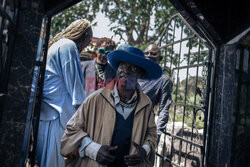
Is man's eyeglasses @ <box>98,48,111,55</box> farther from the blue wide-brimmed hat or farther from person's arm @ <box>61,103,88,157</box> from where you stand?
person's arm @ <box>61,103,88,157</box>

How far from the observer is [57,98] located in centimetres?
273

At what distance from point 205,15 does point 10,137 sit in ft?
7.22

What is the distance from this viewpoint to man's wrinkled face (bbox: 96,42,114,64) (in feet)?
13.1

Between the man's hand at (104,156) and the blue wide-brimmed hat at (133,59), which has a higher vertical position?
the blue wide-brimmed hat at (133,59)

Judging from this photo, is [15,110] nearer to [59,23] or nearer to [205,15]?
[205,15]

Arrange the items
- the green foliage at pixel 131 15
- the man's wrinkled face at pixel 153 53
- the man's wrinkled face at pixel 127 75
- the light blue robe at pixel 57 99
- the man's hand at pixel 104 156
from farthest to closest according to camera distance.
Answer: the green foliage at pixel 131 15
the man's wrinkled face at pixel 153 53
the light blue robe at pixel 57 99
the man's wrinkled face at pixel 127 75
the man's hand at pixel 104 156

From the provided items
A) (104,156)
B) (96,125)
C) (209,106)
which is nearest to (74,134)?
(96,125)

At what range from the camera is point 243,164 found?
8.27 ft

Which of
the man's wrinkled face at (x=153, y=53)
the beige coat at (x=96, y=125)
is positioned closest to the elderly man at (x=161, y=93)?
the man's wrinkled face at (x=153, y=53)

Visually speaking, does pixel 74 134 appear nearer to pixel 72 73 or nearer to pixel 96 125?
pixel 96 125

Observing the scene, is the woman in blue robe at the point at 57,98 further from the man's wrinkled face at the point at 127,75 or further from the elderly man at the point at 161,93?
the elderly man at the point at 161,93

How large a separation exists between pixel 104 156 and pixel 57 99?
40.0 inches

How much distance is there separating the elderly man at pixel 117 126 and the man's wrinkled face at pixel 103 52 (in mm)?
1524

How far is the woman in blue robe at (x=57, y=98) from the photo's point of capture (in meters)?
2.69
